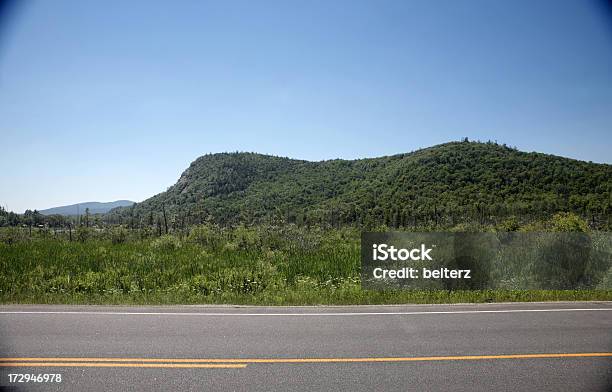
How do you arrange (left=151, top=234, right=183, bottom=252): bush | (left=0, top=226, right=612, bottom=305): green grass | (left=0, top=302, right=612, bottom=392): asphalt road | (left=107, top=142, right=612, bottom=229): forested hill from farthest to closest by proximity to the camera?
(left=107, top=142, right=612, bottom=229): forested hill < (left=151, top=234, right=183, bottom=252): bush < (left=0, top=226, right=612, bottom=305): green grass < (left=0, top=302, right=612, bottom=392): asphalt road

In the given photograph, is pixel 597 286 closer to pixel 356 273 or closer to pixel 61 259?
pixel 356 273

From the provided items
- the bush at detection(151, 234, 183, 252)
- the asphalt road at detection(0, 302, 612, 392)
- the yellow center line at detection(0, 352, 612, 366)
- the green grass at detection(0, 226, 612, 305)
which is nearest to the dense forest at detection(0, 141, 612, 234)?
the green grass at detection(0, 226, 612, 305)

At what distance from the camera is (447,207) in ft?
216

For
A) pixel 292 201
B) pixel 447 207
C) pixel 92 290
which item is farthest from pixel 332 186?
pixel 92 290

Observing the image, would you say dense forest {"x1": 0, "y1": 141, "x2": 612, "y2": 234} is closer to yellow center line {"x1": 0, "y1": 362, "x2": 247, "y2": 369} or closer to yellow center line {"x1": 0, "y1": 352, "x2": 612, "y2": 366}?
yellow center line {"x1": 0, "y1": 352, "x2": 612, "y2": 366}

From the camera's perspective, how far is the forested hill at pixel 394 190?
59906mm

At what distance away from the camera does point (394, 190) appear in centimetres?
8862

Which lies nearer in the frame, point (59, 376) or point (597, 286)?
point (59, 376)

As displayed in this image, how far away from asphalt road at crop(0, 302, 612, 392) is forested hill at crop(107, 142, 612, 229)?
1435 inches

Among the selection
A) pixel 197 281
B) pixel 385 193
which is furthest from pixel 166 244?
pixel 385 193

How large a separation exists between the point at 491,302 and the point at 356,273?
5.36m

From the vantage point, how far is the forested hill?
59.9 m

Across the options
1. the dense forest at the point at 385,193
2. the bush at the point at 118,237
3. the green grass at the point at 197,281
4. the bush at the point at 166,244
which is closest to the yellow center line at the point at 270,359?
the green grass at the point at 197,281

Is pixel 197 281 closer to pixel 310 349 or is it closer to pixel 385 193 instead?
pixel 310 349
